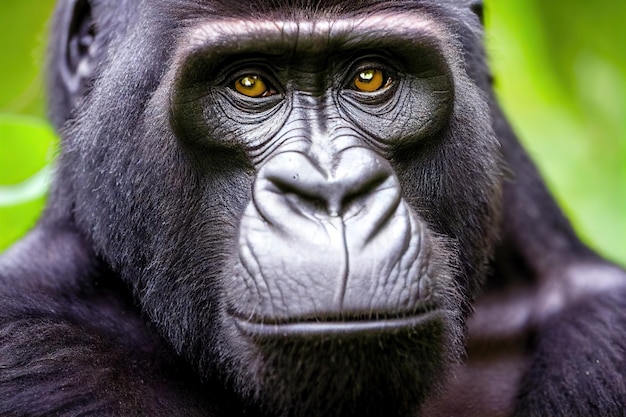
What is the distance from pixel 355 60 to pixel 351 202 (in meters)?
0.61

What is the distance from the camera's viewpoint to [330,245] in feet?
8.92

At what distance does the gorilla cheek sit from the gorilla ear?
1.38 m

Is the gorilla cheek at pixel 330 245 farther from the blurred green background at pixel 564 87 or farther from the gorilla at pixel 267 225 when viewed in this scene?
the blurred green background at pixel 564 87

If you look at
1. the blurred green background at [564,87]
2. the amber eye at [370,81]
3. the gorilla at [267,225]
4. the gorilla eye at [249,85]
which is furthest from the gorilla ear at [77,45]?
the blurred green background at [564,87]

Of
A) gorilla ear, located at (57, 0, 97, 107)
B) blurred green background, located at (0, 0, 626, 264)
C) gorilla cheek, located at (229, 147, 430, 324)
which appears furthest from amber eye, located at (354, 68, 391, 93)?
blurred green background, located at (0, 0, 626, 264)

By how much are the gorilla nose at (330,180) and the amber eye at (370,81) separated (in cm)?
33

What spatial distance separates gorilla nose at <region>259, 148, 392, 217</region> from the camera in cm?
280

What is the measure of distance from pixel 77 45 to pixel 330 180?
5.70 ft

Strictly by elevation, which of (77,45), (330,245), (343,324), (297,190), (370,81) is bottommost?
(343,324)

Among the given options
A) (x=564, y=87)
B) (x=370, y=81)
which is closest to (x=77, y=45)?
(x=370, y=81)

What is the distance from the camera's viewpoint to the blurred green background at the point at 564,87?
6840mm

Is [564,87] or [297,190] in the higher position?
[564,87]

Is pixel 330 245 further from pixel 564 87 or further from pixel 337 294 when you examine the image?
pixel 564 87

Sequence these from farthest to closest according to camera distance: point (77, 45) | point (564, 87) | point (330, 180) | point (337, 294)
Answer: point (564, 87), point (77, 45), point (330, 180), point (337, 294)
